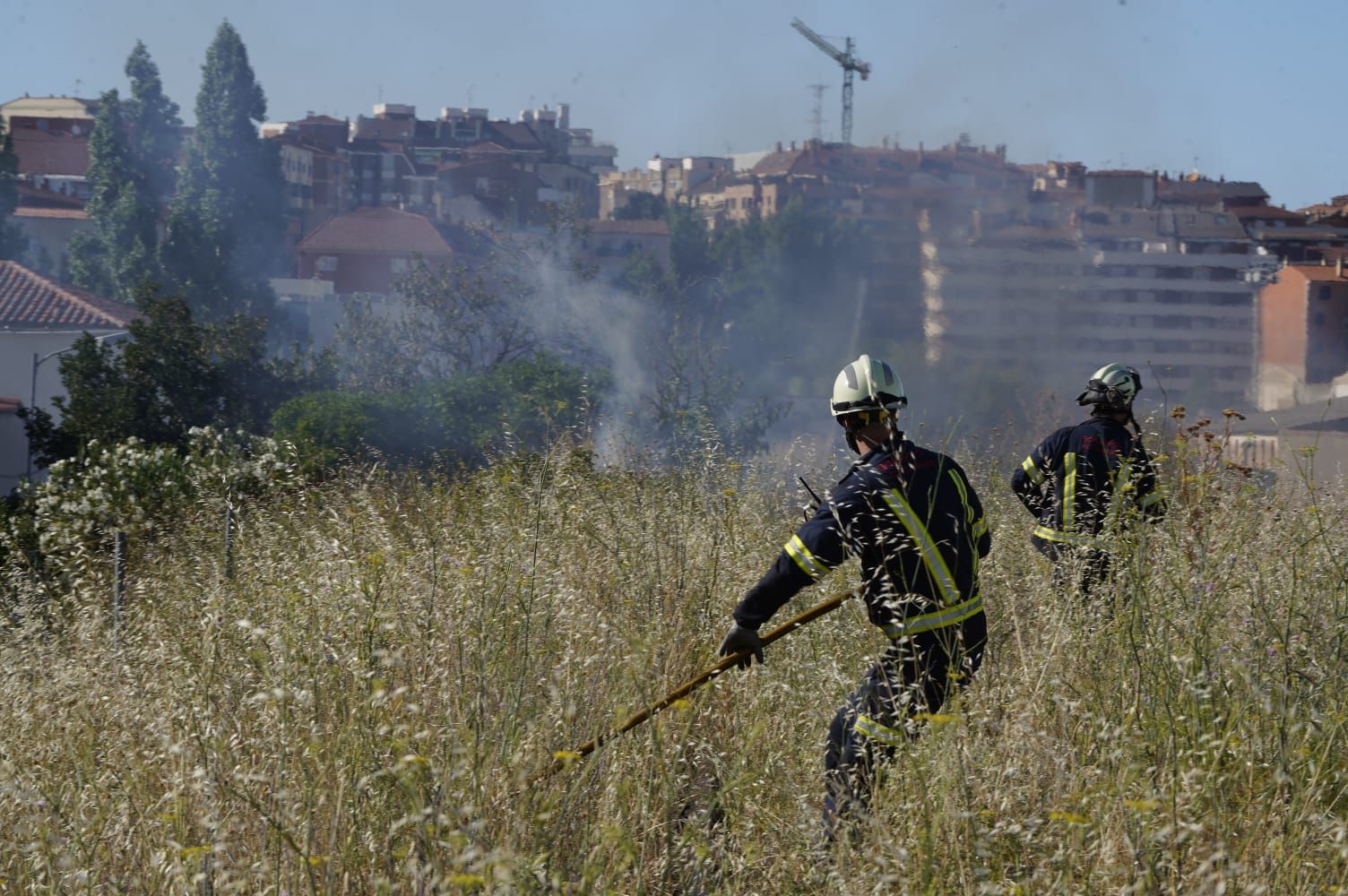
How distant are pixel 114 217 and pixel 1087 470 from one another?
53.0 metres

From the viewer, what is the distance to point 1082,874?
272 centimetres

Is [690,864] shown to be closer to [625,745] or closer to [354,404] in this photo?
[625,745]

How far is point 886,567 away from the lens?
3623 mm

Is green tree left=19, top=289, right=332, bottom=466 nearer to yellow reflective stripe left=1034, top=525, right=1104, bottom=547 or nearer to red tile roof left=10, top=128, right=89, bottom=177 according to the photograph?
yellow reflective stripe left=1034, top=525, right=1104, bottom=547

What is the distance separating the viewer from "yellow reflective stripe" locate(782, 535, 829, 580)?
11.3 ft

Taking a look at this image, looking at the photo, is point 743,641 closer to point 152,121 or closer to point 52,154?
point 152,121

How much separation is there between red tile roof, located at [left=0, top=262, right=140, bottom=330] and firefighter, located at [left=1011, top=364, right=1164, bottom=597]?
37764 mm

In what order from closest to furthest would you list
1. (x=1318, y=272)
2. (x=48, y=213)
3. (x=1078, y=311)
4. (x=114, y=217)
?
(x=1078, y=311) < (x=1318, y=272) < (x=114, y=217) < (x=48, y=213)

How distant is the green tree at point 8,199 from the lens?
4988 cm

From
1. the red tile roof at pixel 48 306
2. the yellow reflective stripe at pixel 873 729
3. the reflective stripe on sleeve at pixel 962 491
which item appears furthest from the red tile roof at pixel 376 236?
the yellow reflective stripe at pixel 873 729

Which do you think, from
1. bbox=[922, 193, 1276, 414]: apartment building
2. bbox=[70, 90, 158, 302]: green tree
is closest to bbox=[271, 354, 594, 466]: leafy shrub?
bbox=[922, 193, 1276, 414]: apartment building

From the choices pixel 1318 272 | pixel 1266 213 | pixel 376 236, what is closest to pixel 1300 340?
pixel 1318 272

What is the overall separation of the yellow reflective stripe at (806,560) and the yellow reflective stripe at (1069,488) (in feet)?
7.36

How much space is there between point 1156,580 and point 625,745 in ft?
5.73
